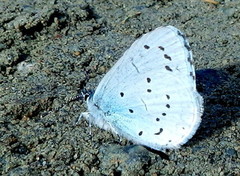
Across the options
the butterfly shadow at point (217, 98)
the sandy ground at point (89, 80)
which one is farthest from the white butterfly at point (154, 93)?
the butterfly shadow at point (217, 98)

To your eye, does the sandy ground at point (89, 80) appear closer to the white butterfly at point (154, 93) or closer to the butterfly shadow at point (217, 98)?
the butterfly shadow at point (217, 98)

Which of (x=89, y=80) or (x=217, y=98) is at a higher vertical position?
(x=89, y=80)

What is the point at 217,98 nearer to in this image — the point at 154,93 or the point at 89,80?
the point at 154,93

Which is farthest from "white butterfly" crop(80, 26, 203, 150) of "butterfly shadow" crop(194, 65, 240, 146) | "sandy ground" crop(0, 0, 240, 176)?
"butterfly shadow" crop(194, 65, 240, 146)

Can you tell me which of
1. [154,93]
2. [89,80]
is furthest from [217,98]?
[89,80]

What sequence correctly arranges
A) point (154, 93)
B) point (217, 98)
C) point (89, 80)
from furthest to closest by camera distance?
→ point (89, 80)
point (217, 98)
point (154, 93)

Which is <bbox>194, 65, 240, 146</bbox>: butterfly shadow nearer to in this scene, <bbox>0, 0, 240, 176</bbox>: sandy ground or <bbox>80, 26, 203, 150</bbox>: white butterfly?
<bbox>0, 0, 240, 176</bbox>: sandy ground
